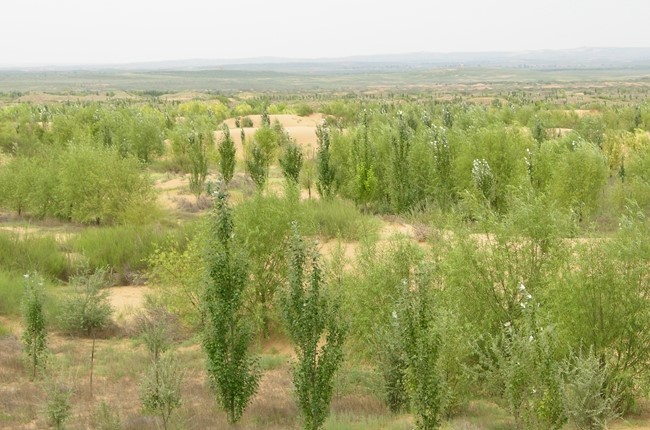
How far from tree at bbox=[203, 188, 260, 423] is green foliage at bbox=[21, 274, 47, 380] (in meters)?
4.82

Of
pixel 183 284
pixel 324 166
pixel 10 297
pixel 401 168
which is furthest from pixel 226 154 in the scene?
pixel 183 284

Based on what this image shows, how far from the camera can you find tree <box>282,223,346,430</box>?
11.8m

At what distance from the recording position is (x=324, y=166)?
33.1 metres

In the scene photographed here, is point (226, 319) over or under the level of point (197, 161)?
over

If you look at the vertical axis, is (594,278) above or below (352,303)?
above

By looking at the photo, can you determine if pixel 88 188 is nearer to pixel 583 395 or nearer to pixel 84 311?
pixel 84 311

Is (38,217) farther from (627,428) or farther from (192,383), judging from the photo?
(627,428)

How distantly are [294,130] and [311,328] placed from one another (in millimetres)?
52431

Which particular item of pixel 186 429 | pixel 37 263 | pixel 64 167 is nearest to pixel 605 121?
pixel 64 167

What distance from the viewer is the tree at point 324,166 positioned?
3284 cm

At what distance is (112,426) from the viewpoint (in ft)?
41.5

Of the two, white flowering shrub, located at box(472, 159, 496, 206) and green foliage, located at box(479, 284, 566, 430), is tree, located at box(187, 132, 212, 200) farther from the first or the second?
green foliage, located at box(479, 284, 566, 430)

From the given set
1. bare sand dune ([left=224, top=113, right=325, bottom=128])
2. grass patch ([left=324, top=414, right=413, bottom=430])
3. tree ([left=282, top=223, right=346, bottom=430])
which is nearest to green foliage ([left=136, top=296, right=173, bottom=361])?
tree ([left=282, top=223, right=346, bottom=430])

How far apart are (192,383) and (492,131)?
20945mm
